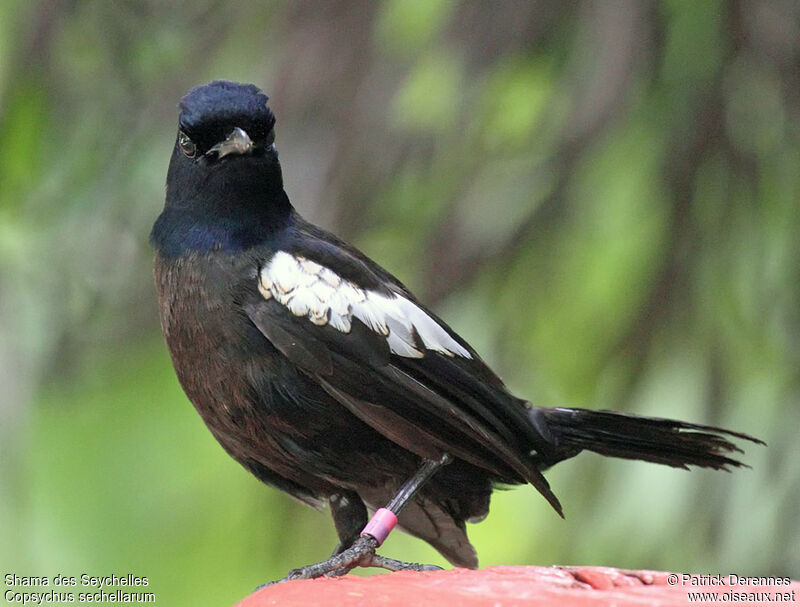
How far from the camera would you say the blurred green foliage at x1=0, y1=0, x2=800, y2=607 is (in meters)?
4.00

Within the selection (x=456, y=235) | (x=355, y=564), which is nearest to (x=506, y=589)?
(x=355, y=564)

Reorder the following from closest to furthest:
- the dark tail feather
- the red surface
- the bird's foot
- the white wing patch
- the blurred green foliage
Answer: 1. the red surface
2. the bird's foot
3. the white wing patch
4. the dark tail feather
5. the blurred green foliage

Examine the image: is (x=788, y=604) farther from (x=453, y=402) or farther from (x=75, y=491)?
(x=75, y=491)

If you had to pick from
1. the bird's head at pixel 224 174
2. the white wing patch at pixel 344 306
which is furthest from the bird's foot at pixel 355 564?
the bird's head at pixel 224 174

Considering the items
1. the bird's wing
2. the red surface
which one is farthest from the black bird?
the red surface

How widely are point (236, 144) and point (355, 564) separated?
3.82ft

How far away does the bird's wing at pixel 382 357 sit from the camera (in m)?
2.86

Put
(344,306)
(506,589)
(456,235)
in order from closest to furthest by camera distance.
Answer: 1. (506,589)
2. (344,306)
3. (456,235)

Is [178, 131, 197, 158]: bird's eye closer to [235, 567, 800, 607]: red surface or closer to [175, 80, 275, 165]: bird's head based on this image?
[175, 80, 275, 165]: bird's head

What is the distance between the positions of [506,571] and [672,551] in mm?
1560

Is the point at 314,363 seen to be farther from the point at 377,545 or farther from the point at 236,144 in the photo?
the point at 236,144

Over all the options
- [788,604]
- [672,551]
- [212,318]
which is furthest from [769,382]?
[212,318]

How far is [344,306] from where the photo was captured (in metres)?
2.97

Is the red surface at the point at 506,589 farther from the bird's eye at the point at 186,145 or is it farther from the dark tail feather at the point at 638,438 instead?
the bird's eye at the point at 186,145
